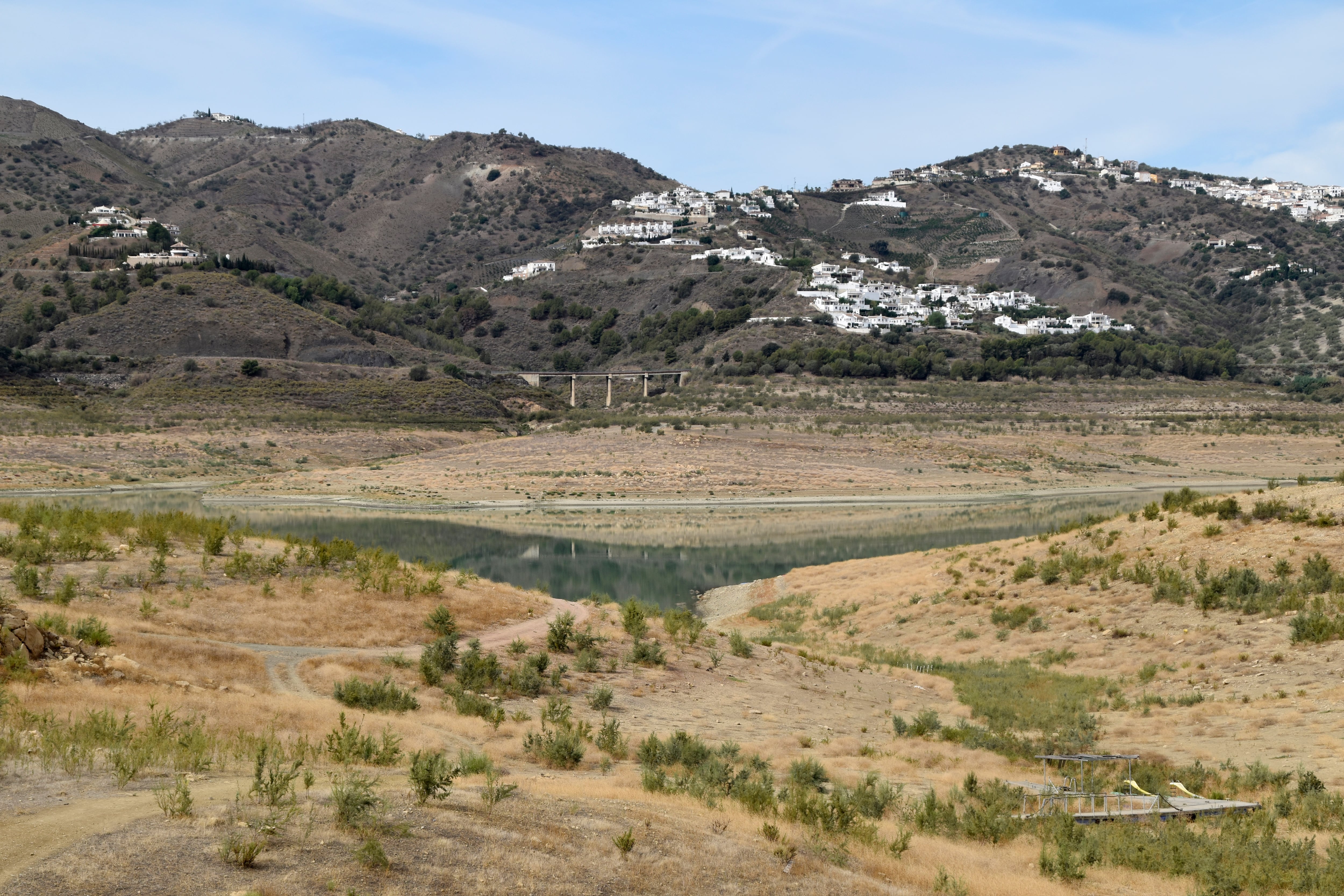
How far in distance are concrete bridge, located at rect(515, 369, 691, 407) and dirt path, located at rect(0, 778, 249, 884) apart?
9638 cm

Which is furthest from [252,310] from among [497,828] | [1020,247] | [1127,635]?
[1020,247]

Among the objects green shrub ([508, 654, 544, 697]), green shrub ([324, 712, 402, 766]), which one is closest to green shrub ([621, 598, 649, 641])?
green shrub ([508, 654, 544, 697])

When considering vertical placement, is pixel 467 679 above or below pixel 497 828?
below

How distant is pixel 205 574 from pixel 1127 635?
17.6 metres

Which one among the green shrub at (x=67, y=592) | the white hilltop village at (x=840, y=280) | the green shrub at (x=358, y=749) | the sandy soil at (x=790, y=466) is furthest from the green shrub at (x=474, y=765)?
the white hilltop village at (x=840, y=280)

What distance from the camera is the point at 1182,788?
35.9ft

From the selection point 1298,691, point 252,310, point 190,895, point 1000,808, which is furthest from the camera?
point 252,310

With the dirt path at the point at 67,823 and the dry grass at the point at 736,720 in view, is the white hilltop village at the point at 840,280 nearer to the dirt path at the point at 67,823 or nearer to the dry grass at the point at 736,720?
the dry grass at the point at 736,720

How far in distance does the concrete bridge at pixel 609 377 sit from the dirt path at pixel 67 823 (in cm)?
9638

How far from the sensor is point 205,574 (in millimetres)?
18469

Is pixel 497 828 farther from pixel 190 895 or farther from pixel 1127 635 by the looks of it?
pixel 1127 635

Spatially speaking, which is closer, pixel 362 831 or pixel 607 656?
pixel 362 831

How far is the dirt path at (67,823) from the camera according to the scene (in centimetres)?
604

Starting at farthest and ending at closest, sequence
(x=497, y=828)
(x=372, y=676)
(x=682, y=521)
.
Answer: (x=682, y=521) → (x=372, y=676) → (x=497, y=828)
